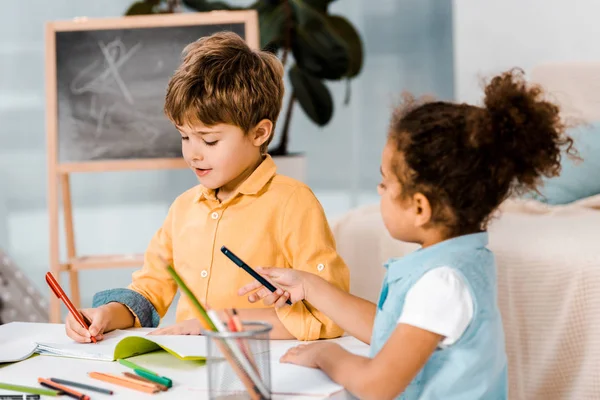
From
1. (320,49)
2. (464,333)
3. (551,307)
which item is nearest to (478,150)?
(464,333)

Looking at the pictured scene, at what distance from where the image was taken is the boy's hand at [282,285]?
3.69ft

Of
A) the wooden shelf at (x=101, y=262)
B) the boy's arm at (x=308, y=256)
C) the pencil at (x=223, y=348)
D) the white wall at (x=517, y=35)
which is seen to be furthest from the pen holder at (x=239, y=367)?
the white wall at (x=517, y=35)

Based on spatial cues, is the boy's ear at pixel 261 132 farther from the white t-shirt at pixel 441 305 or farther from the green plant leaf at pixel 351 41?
the green plant leaf at pixel 351 41

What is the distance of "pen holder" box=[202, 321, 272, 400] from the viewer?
796 mm

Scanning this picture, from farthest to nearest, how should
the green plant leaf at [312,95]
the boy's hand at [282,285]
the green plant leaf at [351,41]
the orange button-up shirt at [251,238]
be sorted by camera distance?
the green plant leaf at [351,41] → the green plant leaf at [312,95] → the orange button-up shirt at [251,238] → the boy's hand at [282,285]

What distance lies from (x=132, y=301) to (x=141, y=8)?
2.33 m

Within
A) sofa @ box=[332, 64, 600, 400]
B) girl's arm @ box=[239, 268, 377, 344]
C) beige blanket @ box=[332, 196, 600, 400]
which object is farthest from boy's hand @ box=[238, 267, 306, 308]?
sofa @ box=[332, 64, 600, 400]

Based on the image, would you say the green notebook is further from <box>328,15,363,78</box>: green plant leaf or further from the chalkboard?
<box>328,15,363,78</box>: green plant leaf

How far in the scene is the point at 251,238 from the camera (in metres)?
1.27

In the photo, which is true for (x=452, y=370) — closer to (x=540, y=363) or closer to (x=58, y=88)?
(x=540, y=363)

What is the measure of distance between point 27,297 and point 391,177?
8.10 feet

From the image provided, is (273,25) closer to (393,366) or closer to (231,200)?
(231,200)

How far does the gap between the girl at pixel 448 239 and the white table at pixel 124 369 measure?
0.08 m

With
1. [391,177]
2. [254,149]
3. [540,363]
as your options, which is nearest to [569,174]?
[540,363]
